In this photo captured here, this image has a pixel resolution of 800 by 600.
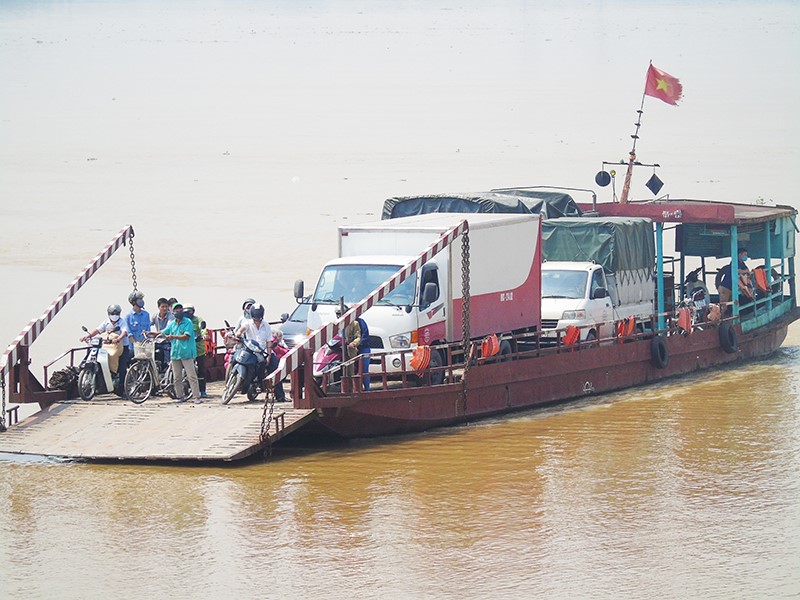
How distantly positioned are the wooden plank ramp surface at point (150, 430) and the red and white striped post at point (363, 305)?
586 millimetres

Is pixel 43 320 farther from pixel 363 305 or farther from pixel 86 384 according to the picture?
pixel 363 305

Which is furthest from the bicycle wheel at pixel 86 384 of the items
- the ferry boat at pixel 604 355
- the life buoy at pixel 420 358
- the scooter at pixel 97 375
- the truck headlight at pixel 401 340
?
the life buoy at pixel 420 358

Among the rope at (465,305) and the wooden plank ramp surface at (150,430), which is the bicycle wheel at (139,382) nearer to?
the wooden plank ramp surface at (150,430)

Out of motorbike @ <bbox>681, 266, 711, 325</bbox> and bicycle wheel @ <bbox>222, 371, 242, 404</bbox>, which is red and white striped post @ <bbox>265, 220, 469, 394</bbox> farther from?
motorbike @ <bbox>681, 266, 711, 325</bbox>

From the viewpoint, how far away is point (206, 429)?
57.6 ft

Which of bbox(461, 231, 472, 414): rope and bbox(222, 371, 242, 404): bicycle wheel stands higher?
bbox(461, 231, 472, 414): rope

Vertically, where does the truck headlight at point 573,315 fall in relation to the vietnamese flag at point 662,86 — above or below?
below

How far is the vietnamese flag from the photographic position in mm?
28609

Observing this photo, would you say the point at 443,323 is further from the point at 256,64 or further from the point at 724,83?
the point at 256,64

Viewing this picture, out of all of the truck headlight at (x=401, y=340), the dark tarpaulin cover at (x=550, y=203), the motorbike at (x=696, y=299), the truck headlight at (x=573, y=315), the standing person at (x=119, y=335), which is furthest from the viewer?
the motorbike at (x=696, y=299)

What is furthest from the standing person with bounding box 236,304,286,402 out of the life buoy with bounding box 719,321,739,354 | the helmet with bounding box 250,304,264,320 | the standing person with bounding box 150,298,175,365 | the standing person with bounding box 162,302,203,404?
the life buoy with bounding box 719,321,739,354

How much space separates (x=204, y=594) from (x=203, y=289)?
1859 centimetres

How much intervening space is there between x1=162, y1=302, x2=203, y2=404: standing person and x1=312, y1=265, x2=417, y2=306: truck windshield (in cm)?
195

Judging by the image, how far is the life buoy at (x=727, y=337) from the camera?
25.4 metres
